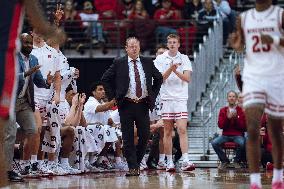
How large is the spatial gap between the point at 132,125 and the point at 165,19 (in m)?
9.72

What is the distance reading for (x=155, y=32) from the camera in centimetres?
2433

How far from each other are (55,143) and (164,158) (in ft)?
Result: 9.84

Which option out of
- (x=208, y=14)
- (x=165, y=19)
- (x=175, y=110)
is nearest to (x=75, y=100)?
(x=175, y=110)

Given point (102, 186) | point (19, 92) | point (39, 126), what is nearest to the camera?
point (102, 186)

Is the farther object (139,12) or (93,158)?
(139,12)

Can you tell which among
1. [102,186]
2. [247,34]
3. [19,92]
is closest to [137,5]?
[19,92]

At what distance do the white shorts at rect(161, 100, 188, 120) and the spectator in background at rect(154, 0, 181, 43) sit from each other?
22.2 ft

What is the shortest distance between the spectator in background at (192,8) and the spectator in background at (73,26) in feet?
10.1

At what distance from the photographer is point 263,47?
10.1 m

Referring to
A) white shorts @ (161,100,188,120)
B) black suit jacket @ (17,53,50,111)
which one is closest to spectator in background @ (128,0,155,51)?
white shorts @ (161,100,188,120)

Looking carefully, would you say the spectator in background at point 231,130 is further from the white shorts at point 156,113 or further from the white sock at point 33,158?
the white sock at point 33,158

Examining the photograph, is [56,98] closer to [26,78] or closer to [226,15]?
[26,78]

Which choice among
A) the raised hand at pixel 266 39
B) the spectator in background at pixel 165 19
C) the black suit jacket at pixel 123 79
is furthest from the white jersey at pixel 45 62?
the spectator in background at pixel 165 19

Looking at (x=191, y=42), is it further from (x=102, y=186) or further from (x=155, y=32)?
(x=102, y=186)
